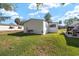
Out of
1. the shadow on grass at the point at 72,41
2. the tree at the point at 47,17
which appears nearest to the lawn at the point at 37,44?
the shadow on grass at the point at 72,41

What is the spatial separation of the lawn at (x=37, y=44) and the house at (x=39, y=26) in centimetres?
3

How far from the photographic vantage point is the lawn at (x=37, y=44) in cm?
180

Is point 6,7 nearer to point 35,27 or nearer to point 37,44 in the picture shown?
point 35,27

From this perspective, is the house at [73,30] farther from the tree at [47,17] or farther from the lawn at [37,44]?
the tree at [47,17]

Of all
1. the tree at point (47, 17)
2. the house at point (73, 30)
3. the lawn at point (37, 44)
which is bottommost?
the lawn at point (37, 44)

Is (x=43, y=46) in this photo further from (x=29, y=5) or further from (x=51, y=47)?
(x=29, y=5)

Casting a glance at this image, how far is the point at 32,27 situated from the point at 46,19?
127mm

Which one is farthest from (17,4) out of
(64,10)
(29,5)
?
(64,10)

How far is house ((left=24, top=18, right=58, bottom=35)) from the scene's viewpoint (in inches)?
71.9

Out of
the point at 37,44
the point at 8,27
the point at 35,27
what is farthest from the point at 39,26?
the point at 8,27

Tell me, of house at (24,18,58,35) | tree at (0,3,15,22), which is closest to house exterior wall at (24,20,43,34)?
house at (24,18,58,35)

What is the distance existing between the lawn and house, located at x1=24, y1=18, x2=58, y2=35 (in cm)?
3

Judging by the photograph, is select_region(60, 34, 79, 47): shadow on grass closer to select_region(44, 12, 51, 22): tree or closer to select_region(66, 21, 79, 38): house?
select_region(66, 21, 79, 38): house

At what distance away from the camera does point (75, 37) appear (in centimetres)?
183
